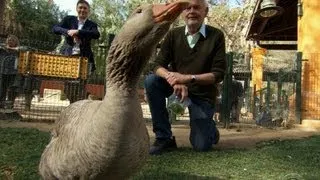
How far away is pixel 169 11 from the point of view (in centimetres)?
248

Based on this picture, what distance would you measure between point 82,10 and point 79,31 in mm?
389

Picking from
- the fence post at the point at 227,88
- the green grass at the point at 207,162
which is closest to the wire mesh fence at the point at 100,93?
the fence post at the point at 227,88

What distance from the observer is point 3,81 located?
28.2 ft

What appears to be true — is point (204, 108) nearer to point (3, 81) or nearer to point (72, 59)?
point (72, 59)

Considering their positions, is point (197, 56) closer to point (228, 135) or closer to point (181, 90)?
point (181, 90)

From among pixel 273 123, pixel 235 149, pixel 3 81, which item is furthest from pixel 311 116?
pixel 3 81

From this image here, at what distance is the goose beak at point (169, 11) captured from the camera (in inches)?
96.4

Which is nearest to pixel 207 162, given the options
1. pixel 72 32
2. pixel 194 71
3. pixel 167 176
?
pixel 167 176

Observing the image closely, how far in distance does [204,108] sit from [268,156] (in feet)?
2.96

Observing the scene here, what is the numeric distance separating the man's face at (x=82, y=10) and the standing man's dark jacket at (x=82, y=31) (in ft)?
0.30

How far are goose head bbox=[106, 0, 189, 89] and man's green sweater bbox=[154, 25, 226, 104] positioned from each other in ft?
8.94

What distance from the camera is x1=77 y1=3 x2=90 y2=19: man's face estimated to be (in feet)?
24.3

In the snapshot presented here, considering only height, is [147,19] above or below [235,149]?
above

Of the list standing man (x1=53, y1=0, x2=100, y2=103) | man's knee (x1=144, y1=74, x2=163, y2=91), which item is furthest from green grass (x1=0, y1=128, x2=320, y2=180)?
standing man (x1=53, y1=0, x2=100, y2=103)
